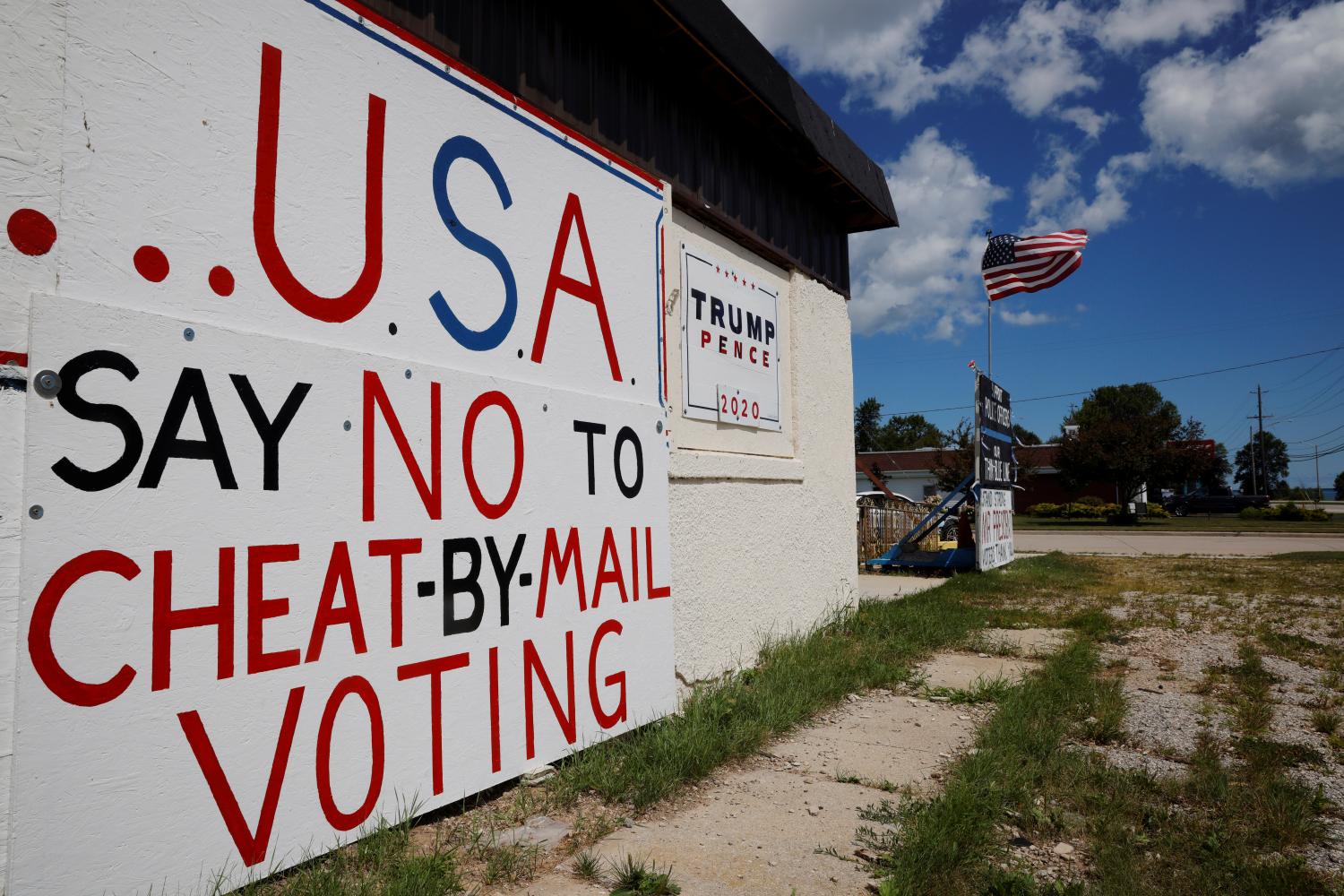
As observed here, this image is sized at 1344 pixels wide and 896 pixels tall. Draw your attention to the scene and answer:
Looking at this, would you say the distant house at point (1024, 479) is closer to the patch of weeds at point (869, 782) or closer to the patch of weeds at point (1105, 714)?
the patch of weeds at point (1105, 714)

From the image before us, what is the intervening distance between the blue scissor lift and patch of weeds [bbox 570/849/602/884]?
11889 millimetres

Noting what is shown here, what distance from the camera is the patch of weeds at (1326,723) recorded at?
186 inches

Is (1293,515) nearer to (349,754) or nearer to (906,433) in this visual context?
(906,433)

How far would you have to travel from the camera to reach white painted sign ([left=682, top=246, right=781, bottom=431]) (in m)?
5.46

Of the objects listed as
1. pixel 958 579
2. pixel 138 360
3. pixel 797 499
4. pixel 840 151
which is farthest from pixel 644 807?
pixel 958 579

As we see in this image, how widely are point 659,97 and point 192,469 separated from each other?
3.97 meters

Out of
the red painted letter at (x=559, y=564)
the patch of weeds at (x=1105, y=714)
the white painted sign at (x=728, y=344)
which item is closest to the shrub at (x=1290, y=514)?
the patch of weeds at (x=1105, y=714)

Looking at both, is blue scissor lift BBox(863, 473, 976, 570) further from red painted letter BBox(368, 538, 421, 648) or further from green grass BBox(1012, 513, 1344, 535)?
green grass BBox(1012, 513, 1344, 535)

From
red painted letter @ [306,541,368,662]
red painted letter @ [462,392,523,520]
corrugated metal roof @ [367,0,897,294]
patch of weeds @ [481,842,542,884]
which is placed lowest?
patch of weeds @ [481,842,542,884]

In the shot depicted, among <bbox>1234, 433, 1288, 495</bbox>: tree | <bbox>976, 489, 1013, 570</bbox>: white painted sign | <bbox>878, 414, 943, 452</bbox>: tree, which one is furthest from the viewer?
<bbox>1234, 433, 1288, 495</bbox>: tree

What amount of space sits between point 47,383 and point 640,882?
2.34 metres

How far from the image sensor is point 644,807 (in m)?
3.42

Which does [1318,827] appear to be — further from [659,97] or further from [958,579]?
[958,579]

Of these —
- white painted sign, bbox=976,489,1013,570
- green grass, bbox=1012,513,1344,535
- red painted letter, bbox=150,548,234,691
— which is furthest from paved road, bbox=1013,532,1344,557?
red painted letter, bbox=150,548,234,691
